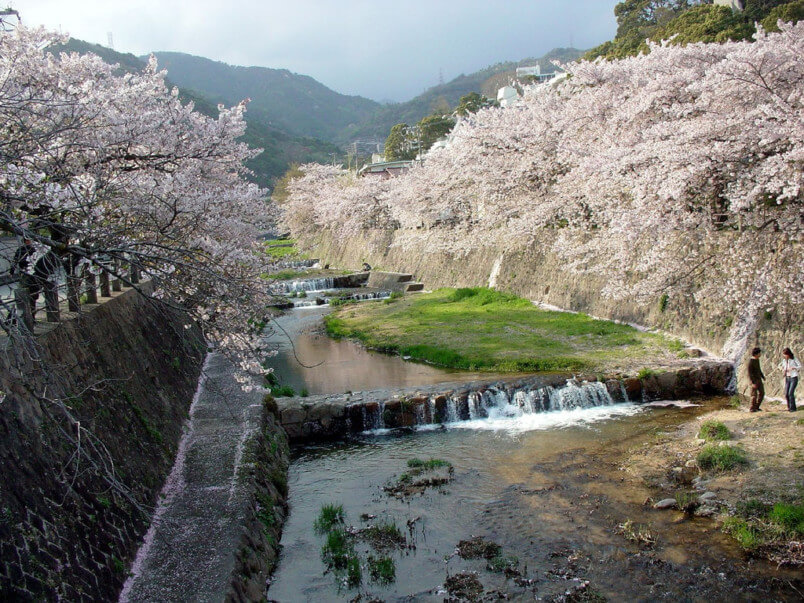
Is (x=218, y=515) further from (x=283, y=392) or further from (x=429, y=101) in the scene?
(x=429, y=101)

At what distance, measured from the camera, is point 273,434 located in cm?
1089

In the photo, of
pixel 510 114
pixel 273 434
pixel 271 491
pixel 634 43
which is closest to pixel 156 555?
pixel 271 491

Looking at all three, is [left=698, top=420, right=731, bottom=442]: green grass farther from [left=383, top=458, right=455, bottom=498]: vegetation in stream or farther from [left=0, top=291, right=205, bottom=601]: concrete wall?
[left=0, top=291, right=205, bottom=601]: concrete wall

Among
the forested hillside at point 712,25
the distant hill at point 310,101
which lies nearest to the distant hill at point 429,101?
the distant hill at point 310,101

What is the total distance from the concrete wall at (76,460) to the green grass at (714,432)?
8551 mm

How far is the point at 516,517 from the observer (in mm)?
8227

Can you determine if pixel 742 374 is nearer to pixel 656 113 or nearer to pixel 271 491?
pixel 656 113

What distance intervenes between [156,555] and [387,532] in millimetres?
3037

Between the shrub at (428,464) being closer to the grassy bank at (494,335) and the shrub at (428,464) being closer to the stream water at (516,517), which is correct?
the stream water at (516,517)

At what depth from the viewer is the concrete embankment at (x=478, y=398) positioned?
12578mm

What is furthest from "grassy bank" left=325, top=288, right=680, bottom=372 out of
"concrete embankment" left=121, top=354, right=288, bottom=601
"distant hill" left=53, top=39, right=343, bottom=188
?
"distant hill" left=53, top=39, right=343, bottom=188

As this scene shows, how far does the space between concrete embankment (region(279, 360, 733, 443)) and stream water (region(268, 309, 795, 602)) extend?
32 centimetres

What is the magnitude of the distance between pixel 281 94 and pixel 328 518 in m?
158

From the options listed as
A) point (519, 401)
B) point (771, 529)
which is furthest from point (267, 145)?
point (771, 529)
